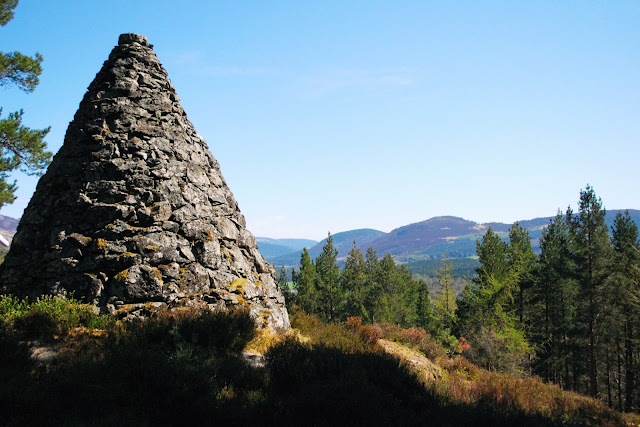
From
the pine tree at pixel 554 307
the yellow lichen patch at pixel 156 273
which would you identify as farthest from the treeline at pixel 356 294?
the yellow lichen patch at pixel 156 273

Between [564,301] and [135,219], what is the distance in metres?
43.0

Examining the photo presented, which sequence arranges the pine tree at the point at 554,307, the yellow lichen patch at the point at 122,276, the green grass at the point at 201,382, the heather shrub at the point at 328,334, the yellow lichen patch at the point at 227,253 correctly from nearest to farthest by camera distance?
the green grass at the point at 201,382 < the yellow lichen patch at the point at 122,276 < the heather shrub at the point at 328,334 < the yellow lichen patch at the point at 227,253 < the pine tree at the point at 554,307

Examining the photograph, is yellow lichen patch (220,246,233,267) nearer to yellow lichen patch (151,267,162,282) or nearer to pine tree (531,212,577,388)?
yellow lichen patch (151,267,162,282)

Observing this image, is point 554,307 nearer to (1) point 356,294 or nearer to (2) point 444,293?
(2) point 444,293

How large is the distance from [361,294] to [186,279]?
118 ft

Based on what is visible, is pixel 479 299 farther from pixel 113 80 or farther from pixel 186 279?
pixel 113 80

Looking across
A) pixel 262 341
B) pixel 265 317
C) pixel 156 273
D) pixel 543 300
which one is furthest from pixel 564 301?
pixel 156 273

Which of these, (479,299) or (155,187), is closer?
(155,187)

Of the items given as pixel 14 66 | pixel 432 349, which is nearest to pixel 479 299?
pixel 432 349

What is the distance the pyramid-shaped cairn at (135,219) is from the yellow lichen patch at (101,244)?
20 millimetres

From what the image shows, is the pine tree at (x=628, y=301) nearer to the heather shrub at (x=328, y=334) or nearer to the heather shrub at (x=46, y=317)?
the heather shrub at (x=328, y=334)

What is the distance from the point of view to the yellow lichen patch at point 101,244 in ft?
26.5

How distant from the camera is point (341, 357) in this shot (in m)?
7.56

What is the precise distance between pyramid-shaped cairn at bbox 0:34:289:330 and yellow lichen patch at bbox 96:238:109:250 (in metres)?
0.02
